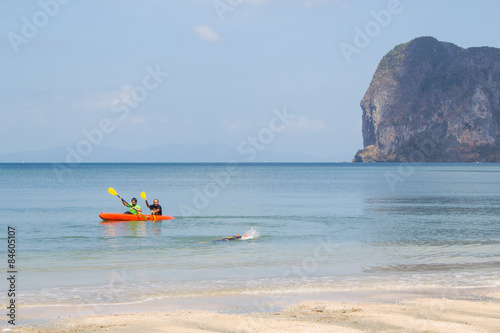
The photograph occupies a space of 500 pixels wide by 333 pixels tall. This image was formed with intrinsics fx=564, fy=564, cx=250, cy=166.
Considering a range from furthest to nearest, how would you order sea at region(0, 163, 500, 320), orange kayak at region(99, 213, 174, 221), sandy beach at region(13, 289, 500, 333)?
orange kayak at region(99, 213, 174, 221)
sea at region(0, 163, 500, 320)
sandy beach at region(13, 289, 500, 333)

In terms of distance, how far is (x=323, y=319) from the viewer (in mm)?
9992

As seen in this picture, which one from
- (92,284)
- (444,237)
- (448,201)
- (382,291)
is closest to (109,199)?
(448,201)

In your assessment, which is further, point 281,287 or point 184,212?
point 184,212

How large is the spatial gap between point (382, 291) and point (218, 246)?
8.77 metres

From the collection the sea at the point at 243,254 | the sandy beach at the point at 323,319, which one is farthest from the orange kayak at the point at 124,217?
the sandy beach at the point at 323,319

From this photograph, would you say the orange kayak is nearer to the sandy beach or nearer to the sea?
the sea

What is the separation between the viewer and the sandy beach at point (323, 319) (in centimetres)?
926

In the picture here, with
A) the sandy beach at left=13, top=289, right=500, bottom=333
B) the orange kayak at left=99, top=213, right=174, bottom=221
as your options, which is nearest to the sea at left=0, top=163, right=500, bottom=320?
the orange kayak at left=99, top=213, right=174, bottom=221

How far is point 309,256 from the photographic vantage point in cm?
1822

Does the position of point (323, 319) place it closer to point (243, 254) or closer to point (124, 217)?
point (243, 254)

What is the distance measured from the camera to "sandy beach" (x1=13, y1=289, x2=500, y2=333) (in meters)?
9.26

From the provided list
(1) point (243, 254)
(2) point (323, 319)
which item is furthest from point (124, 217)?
(2) point (323, 319)

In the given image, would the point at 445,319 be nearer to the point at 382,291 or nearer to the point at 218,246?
the point at 382,291

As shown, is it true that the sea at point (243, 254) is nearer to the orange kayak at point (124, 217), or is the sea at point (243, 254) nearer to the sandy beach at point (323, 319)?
the orange kayak at point (124, 217)
